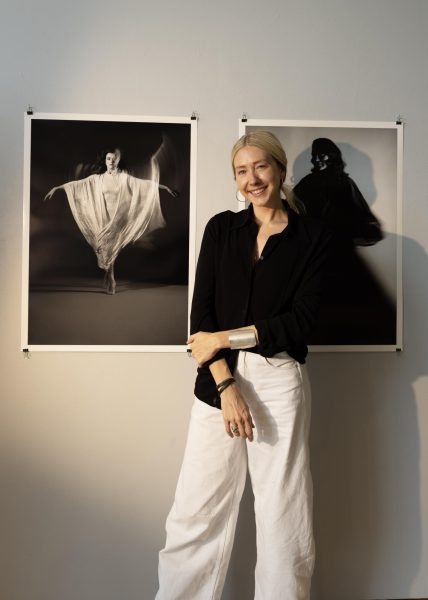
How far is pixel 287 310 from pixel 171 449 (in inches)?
32.8

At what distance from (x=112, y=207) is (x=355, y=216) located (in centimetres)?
98

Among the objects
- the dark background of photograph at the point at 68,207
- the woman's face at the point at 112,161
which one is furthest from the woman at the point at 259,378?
the woman's face at the point at 112,161

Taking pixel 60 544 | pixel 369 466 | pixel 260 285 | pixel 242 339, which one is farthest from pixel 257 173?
pixel 60 544

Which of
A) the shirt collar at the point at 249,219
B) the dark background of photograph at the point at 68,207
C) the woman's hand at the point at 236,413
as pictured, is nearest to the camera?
the woman's hand at the point at 236,413

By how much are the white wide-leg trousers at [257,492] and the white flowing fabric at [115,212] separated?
28.6 inches

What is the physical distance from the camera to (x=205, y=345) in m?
1.51

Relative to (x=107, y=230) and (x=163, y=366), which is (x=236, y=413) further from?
(x=107, y=230)

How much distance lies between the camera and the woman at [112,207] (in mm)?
1945

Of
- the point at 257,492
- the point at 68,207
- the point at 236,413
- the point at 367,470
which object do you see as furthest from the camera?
the point at 367,470

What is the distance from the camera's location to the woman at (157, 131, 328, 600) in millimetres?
1494

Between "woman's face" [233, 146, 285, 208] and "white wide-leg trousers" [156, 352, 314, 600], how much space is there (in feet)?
1.65

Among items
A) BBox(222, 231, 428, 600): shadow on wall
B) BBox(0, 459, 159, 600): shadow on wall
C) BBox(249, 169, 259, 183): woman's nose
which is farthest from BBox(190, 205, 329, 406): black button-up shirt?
BBox(0, 459, 159, 600): shadow on wall

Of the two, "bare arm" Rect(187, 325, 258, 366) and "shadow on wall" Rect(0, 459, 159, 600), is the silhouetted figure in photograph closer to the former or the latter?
"bare arm" Rect(187, 325, 258, 366)

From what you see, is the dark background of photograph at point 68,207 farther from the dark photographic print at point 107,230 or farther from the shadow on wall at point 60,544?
the shadow on wall at point 60,544
